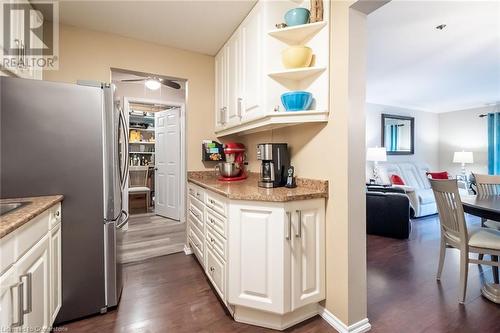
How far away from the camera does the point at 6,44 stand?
1.52 metres

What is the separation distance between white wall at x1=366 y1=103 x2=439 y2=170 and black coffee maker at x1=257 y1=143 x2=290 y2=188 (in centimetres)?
425

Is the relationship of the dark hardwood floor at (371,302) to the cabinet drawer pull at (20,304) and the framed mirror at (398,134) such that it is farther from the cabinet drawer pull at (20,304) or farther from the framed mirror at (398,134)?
the framed mirror at (398,134)

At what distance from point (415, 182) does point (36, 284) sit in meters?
6.41

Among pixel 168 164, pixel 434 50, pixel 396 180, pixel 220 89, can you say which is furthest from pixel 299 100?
pixel 396 180

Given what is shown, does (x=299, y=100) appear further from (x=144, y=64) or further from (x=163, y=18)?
(x=144, y=64)

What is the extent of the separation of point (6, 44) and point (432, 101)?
23.6ft

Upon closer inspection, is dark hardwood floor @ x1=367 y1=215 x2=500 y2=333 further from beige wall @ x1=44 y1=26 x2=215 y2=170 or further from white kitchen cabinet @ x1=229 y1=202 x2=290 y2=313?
beige wall @ x1=44 y1=26 x2=215 y2=170

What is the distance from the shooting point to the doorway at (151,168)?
10.5ft

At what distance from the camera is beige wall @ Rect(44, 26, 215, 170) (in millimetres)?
2305

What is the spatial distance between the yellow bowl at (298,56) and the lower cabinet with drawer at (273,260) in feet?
3.35

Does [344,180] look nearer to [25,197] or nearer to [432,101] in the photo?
[25,197]

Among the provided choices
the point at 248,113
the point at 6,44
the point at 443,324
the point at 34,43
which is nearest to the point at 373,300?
the point at 443,324

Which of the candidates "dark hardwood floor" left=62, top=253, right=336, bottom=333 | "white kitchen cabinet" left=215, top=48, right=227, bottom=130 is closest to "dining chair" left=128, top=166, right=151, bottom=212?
"dark hardwood floor" left=62, top=253, right=336, bottom=333

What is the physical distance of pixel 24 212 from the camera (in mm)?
1150
